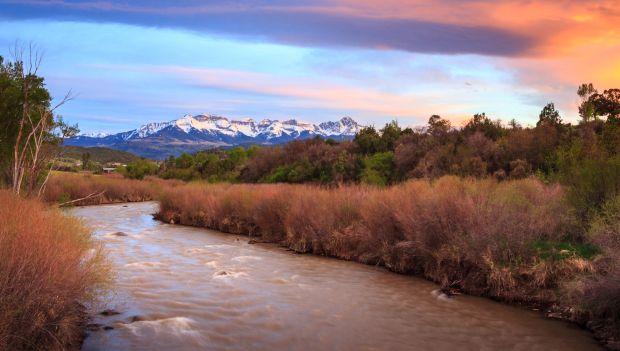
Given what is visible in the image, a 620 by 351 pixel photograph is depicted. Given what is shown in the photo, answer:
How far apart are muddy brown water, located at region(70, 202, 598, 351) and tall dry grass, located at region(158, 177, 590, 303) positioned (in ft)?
2.38

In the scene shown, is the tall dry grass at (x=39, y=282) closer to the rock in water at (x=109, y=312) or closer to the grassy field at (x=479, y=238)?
the rock in water at (x=109, y=312)

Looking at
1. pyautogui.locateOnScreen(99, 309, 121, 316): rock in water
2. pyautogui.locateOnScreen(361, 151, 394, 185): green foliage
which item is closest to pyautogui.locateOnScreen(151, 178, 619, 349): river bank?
pyautogui.locateOnScreen(99, 309, 121, 316): rock in water

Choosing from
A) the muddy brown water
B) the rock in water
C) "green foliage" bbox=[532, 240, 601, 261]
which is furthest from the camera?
"green foliage" bbox=[532, 240, 601, 261]

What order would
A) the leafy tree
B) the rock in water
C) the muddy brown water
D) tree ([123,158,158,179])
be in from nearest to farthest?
1. the muddy brown water
2. the rock in water
3. the leafy tree
4. tree ([123,158,158,179])

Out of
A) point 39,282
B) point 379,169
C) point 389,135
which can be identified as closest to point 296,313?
point 39,282

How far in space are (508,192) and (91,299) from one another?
11968 millimetres

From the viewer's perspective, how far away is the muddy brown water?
9.42 m

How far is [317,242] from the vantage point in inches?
755

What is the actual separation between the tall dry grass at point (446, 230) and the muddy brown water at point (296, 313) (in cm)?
72

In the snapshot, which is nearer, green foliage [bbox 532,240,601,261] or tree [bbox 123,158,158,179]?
green foliage [bbox 532,240,601,261]

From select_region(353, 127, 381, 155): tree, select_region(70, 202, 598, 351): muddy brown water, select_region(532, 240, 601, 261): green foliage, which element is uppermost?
select_region(353, 127, 381, 155): tree

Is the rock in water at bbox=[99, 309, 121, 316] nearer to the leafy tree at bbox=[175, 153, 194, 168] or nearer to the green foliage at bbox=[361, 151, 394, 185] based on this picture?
the green foliage at bbox=[361, 151, 394, 185]

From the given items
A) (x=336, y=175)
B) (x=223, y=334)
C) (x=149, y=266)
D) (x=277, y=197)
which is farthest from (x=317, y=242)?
(x=336, y=175)

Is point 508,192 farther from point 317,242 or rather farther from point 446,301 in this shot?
point 317,242
